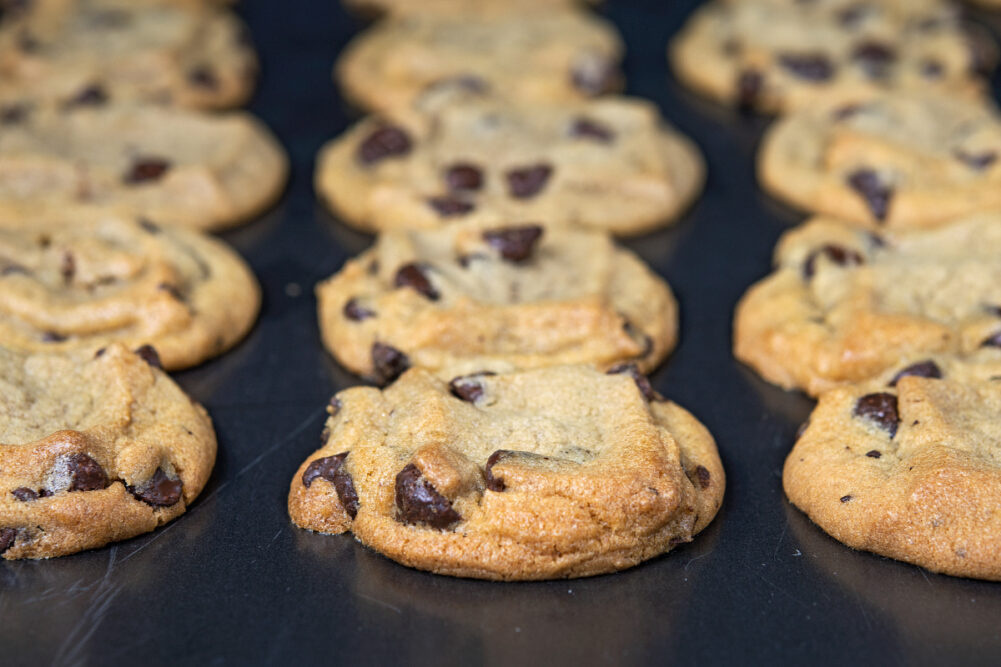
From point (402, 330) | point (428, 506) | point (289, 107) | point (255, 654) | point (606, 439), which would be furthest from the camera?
point (289, 107)

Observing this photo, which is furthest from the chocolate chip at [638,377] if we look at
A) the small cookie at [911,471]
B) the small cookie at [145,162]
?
the small cookie at [145,162]

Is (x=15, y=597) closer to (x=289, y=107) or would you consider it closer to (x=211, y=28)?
(x=289, y=107)

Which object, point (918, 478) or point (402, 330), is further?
point (402, 330)

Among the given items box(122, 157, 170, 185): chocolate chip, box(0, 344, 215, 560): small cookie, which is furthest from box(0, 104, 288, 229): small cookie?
box(0, 344, 215, 560): small cookie

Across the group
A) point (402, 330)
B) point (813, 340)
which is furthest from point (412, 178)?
point (813, 340)

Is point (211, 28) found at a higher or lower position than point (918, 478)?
lower

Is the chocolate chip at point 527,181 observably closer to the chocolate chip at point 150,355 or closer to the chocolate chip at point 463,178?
the chocolate chip at point 463,178

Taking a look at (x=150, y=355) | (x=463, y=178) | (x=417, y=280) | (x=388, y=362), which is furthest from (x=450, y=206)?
(x=150, y=355)
